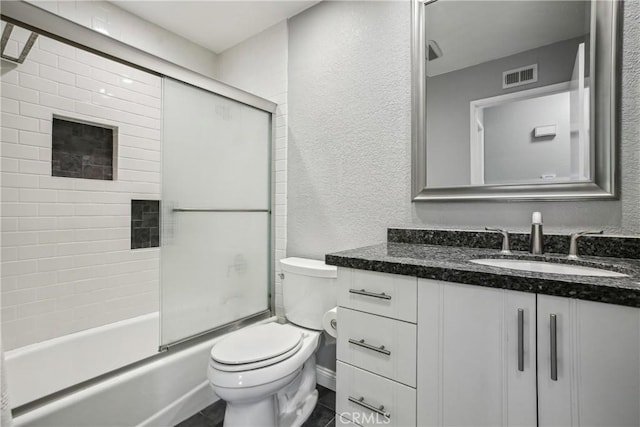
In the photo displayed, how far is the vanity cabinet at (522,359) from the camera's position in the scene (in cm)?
70

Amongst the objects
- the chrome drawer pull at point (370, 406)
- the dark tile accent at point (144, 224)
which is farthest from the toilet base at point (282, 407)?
the dark tile accent at point (144, 224)

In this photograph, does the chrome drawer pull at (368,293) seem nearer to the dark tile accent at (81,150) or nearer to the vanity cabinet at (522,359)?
the vanity cabinet at (522,359)

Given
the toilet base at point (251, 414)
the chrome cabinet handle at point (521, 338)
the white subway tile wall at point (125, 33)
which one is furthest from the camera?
the white subway tile wall at point (125, 33)

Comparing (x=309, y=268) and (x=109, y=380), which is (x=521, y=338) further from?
(x=109, y=380)

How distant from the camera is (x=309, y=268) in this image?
5.58 ft

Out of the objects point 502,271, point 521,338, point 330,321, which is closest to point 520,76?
point 502,271

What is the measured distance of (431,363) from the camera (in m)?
0.93

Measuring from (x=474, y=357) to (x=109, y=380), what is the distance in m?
1.48

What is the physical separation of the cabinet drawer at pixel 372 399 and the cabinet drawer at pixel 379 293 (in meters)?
0.23

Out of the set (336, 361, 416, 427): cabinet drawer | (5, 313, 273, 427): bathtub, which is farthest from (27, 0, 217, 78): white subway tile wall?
(336, 361, 416, 427): cabinet drawer

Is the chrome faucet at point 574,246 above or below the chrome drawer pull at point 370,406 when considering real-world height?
above

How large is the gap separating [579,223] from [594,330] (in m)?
0.63

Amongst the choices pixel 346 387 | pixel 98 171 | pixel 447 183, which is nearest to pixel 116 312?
pixel 98 171

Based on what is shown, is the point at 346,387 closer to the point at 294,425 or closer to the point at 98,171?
the point at 294,425
